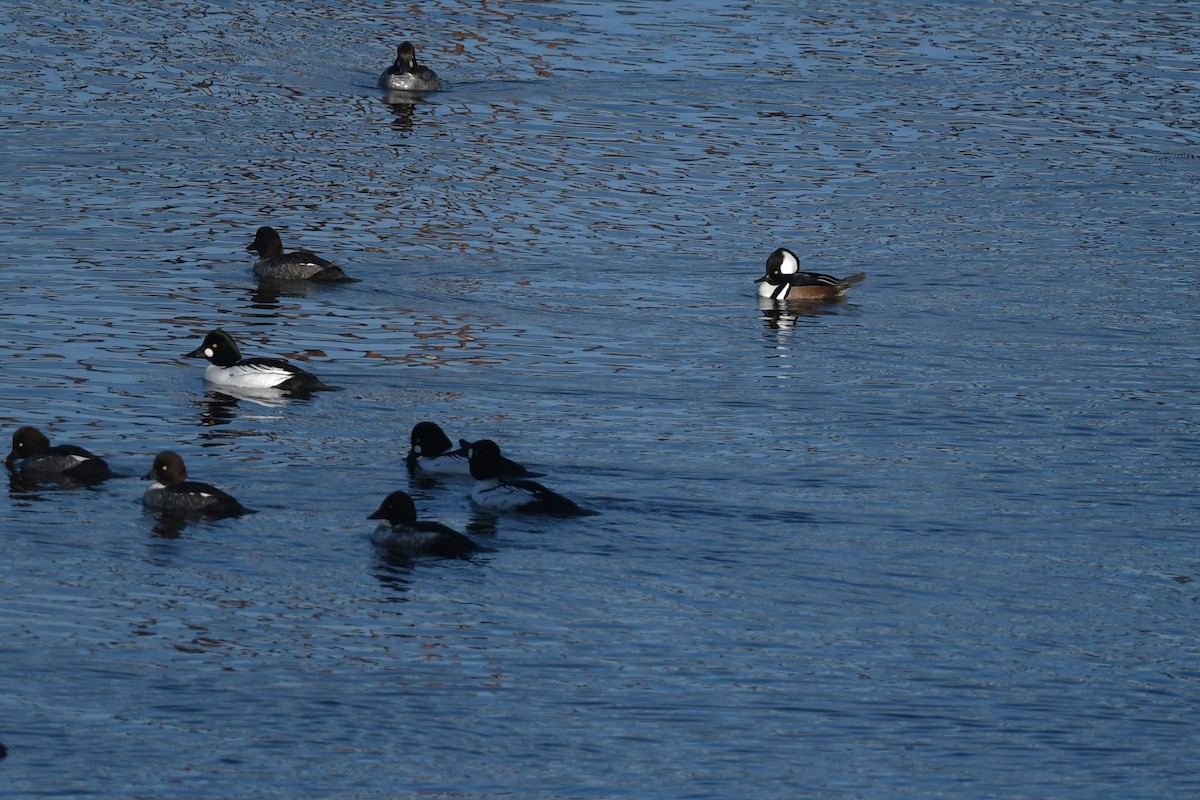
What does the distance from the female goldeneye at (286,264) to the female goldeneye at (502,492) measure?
24.1 feet

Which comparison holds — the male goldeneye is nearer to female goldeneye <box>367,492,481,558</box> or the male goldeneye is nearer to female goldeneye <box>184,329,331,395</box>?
female goldeneye <box>184,329,331,395</box>

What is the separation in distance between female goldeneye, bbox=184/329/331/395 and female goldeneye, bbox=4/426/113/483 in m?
2.97

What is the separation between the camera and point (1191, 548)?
1636 centimetres

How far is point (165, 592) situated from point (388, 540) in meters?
1.84

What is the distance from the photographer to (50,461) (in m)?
16.7

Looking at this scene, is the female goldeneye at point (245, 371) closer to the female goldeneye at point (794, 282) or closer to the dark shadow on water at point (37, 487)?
the dark shadow on water at point (37, 487)

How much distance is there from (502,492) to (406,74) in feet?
62.2

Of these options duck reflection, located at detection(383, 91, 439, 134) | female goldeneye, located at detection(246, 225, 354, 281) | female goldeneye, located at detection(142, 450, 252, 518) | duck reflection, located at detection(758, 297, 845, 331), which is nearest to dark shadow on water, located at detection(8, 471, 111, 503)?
female goldeneye, located at detection(142, 450, 252, 518)

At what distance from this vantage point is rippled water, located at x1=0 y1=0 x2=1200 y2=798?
1285cm

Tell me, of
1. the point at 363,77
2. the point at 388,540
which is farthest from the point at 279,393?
the point at 363,77

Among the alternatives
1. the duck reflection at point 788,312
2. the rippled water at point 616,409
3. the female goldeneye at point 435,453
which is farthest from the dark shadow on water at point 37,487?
the duck reflection at point 788,312

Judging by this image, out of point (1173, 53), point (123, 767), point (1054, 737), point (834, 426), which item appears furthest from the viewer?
point (1173, 53)

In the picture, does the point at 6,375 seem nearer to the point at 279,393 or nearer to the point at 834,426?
the point at 279,393

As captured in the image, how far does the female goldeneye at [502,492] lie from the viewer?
53.6ft
